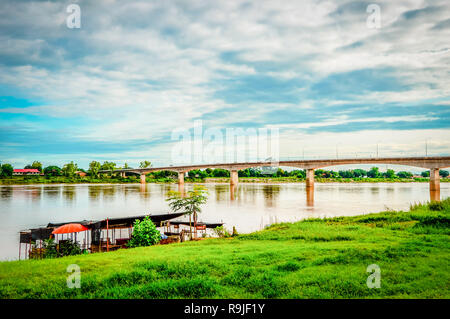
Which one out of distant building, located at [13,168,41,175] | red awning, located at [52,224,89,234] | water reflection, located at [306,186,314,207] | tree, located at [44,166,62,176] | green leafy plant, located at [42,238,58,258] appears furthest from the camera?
distant building, located at [13,168,41,175]

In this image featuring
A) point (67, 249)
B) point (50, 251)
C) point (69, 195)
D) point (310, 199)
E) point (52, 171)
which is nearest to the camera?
point (50, 251)

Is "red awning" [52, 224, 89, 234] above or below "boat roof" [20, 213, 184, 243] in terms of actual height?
above

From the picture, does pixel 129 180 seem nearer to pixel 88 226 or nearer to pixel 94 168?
pixel 94 168

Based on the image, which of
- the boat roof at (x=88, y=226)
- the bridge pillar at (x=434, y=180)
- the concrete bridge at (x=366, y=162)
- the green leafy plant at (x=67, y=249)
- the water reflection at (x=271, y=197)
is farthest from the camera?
the bridge pillar at (x=434, y=180)

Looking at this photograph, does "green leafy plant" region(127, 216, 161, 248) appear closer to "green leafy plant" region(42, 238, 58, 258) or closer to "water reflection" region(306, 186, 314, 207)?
"green leafy plant" region(42, 238, 58, 258)

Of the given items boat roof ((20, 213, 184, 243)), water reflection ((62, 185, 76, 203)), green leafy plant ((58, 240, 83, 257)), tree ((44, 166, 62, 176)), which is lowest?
water reflection ((62, 185, 76, 203))

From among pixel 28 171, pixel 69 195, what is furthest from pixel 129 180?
pixel 69 195

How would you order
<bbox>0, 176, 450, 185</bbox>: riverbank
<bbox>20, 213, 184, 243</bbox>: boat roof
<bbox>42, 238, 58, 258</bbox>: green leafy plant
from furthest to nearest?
<bbox>0, 176, 450, 185</bbox>: riverbank → <bbox>20, 213, 184, 243</bbox>: boat roof → <bbox>42, 238, 58, 258</bbox>: green leafy plant

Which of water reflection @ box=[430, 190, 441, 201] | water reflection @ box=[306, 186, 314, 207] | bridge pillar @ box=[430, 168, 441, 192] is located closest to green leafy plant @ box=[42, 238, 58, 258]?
water reflection @ box=[306, 186, 314, 207]

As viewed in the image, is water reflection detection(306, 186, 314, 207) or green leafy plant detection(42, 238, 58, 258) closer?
green leafy plant detection(42, 238, 58, 258)

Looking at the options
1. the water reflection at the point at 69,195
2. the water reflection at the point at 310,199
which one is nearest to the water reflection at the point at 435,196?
the water reflection at the point at 310,199

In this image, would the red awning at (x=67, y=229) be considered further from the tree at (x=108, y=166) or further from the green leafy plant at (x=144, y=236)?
the tree at (x=108, y=166)
